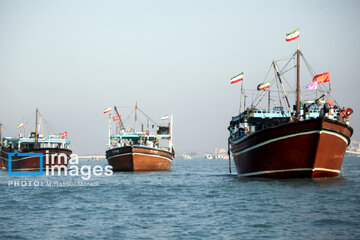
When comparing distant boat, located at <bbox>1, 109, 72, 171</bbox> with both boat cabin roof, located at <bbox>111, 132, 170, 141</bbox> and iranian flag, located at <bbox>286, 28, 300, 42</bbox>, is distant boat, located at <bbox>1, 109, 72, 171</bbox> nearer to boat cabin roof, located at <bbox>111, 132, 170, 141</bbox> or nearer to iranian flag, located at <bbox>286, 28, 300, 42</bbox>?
boat cabin roof, located at <bbox>111, 132, 170, 141</bbox>

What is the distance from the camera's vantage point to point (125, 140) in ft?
242

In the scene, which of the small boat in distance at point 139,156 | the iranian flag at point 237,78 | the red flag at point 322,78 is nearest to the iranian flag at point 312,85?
the red flag at point 322,78

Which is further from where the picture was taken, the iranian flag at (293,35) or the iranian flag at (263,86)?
the iranian flag at (263,86)

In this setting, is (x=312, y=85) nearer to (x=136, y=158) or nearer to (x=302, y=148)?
(x=302, y=148)

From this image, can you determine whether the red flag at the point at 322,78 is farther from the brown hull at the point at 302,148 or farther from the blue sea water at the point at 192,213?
the blue sea water at the point at 192,213

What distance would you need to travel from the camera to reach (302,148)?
30.4 meters

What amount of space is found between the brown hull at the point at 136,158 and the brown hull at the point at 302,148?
23.8 meters

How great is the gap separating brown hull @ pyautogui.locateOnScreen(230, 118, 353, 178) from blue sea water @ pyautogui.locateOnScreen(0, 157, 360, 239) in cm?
114

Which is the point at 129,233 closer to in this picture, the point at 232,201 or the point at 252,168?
the point at 232,201

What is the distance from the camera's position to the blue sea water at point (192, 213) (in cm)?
1719

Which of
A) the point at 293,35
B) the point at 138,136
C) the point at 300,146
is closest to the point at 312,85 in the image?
the point at 293,35

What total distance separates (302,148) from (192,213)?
11.8 meters

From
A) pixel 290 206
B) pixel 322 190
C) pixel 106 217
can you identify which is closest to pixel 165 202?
pixel 106 217

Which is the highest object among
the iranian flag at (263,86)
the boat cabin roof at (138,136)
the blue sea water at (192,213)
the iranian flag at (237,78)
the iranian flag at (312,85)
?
the iranian flag at (237,78)
